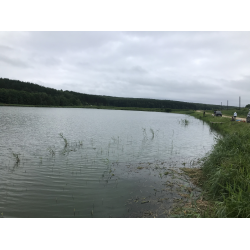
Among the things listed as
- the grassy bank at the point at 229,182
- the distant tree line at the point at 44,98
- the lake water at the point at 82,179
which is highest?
the distant tree line at the point at 44,98

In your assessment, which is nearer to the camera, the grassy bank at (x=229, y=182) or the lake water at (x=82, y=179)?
the grassy bank at (x=229, y=182)

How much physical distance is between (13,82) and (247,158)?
15473cm

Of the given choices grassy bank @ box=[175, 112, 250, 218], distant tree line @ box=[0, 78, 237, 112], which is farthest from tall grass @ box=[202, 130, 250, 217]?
distant tree line @ box=[0, 78, 237, 112]

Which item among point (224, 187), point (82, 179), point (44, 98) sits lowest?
point (82, 179)

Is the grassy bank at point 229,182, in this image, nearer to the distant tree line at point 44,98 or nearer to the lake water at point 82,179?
the lake water at point 82,179

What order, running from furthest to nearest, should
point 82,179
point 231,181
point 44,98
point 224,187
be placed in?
point 44,98 → point 82,179 → point 231,181 → point 224,187

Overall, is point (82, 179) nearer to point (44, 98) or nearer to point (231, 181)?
point (231, 181)

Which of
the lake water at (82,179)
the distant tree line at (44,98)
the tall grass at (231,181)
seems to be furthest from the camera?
the distant tree line at (44,98)

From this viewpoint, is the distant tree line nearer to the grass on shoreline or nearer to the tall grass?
the grass on shoreline

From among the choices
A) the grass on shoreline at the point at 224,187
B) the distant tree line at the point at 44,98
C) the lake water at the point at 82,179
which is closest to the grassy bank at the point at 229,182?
the grass on shoreline at the point at 224,187

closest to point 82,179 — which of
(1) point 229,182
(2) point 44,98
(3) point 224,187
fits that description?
(3) point 224,187

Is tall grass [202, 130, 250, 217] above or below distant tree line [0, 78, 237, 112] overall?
below
